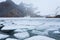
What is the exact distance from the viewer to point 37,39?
1218mm

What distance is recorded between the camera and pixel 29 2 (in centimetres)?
164

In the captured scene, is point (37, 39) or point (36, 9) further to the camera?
point (36, 9)

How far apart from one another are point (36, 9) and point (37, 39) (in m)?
0.57

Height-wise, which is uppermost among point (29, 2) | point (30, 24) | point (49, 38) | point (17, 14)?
point (29, 2)

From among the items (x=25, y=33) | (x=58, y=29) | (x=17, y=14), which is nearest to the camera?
(x=25, y=33)

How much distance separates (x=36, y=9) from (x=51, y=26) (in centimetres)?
35

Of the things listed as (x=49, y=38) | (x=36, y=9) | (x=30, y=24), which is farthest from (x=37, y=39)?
(x=36, y=9)

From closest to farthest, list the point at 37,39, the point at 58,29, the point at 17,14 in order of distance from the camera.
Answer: the point at 37,39, the point at 58,29, the point at 17,14

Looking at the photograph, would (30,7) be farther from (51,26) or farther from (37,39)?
(37,39)

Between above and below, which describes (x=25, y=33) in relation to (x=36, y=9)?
below

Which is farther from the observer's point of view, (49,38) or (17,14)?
(17,14)

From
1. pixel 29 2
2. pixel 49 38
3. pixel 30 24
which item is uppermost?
pixel 29 2

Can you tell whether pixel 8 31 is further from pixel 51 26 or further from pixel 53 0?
pixel 53 0

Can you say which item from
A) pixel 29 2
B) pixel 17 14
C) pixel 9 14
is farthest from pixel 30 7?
pixel 9 14
